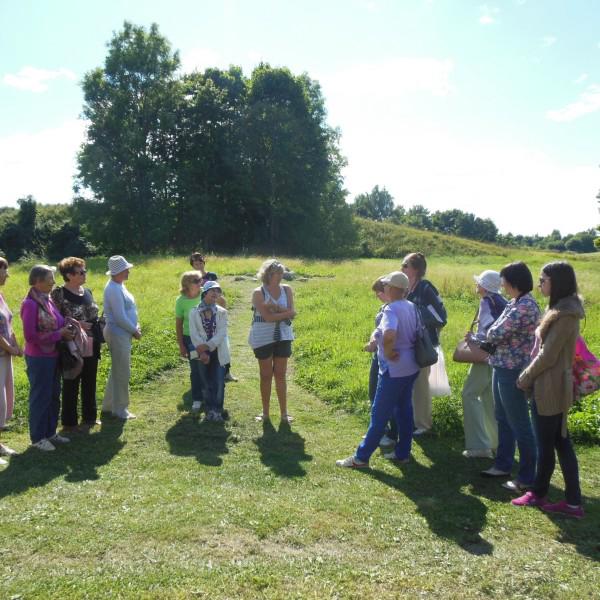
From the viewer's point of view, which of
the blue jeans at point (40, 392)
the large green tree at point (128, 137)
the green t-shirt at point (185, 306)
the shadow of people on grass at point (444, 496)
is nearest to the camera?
the shadow of people on grass at point (444, 496)

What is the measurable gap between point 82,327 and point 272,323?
7.62 feet

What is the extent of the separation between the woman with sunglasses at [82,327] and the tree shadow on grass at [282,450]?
7.46 feet

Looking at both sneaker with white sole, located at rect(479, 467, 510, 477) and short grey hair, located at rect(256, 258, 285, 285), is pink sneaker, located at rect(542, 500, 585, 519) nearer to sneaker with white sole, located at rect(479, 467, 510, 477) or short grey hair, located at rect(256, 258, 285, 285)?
sneaker with white sole, located at rect(479, 467, 510, 477)

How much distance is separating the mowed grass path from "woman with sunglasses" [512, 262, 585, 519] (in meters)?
0.39

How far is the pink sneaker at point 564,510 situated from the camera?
4566 millimetres

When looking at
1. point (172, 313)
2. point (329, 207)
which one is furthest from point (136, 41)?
point (172, 313)

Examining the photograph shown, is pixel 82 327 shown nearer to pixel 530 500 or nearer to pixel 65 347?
pixel 65 347

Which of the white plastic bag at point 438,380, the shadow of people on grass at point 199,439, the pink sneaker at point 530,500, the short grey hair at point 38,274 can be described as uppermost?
the short grey hair at point 38,274

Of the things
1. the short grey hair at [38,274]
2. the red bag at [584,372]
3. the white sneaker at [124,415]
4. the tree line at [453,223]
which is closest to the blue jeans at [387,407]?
the red bag at [584,372]

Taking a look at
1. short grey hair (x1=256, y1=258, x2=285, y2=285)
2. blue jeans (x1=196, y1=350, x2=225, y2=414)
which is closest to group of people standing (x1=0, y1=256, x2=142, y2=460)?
blue jeans (x1=196, y1=350, x2=225, y2=414)

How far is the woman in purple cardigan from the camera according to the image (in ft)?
19.0

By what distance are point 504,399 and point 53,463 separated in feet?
15.3

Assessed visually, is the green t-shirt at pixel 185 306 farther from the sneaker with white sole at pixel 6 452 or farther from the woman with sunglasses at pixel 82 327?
the sneaker with white sole at pixel 6 452

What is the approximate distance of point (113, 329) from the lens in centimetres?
704
